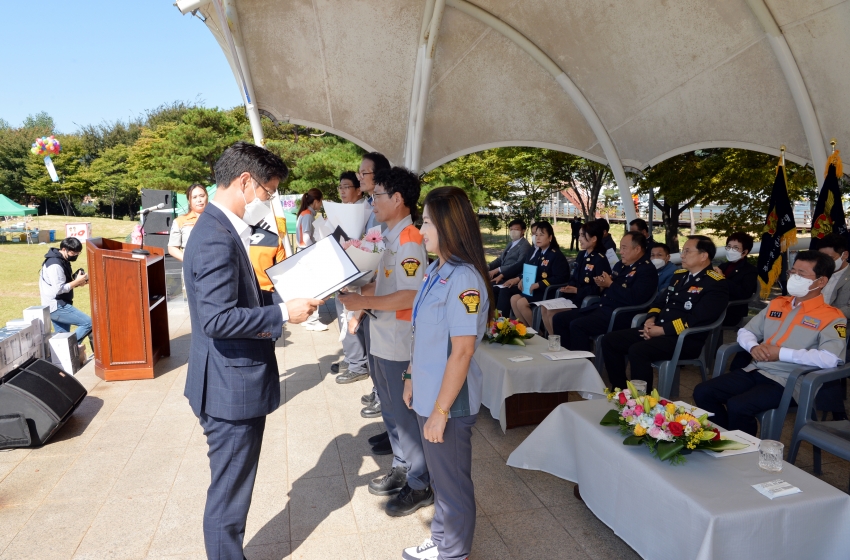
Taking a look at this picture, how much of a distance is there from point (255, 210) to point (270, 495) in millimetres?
1813

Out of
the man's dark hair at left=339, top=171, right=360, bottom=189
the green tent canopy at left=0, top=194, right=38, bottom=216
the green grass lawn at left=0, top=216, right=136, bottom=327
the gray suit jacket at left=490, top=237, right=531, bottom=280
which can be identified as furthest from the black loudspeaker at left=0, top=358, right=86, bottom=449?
the green tent canopy at left=0, top=194, right=38, bottom=216

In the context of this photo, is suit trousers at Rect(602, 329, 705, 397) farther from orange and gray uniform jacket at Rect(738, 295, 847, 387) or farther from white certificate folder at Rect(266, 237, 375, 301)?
white certificate folder at Rect(266, 237, 375, 301)

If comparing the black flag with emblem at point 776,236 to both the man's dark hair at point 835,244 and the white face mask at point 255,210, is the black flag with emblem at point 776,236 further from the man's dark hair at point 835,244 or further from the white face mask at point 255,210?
the white face mask at point 255,210

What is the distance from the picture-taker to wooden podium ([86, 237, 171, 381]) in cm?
533

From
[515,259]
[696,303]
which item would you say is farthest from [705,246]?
[515,259]

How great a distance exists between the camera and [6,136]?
43.7 meters

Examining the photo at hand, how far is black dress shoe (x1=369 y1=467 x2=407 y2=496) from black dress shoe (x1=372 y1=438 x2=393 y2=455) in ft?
1.71

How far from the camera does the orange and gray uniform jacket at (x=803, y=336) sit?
355cm

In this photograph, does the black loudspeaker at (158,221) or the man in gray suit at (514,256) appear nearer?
the man in gray suit at (514,256)

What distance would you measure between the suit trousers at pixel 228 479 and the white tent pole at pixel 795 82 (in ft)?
26.6

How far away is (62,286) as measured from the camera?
6203 millimetres

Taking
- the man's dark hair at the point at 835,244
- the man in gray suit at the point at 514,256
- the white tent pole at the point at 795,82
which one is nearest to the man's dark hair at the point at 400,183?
the man's dark hair at the point at 835,244

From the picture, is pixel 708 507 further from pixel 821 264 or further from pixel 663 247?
pixel 663 247

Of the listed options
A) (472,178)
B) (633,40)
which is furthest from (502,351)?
(472,178)
